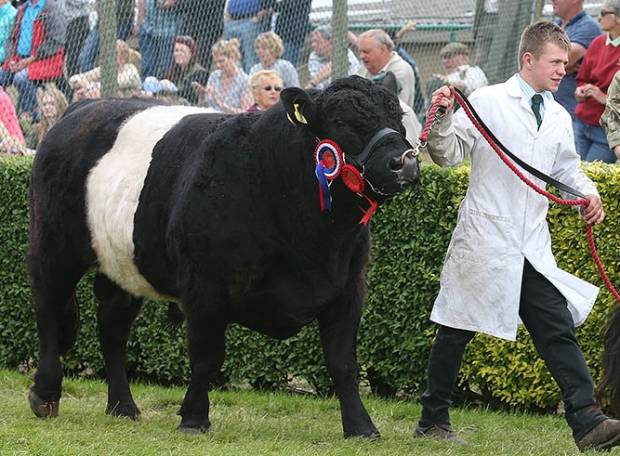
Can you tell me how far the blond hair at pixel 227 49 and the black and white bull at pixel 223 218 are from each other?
2855 millimetres

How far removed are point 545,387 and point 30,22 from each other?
19.7ft

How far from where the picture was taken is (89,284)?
28.7 feet

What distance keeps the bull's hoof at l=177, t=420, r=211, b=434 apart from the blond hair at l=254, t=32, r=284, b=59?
14.8ft

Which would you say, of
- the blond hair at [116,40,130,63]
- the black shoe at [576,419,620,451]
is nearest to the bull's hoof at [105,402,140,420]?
the black shoe at [576,419,620,451]

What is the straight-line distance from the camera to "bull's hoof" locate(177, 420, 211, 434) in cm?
637

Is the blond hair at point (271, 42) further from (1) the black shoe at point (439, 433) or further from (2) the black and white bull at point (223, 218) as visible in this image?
(1) the black shoe at point (439, 433)

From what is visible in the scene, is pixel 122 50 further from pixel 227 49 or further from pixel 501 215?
pixel 501 215

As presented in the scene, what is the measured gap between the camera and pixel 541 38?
6.14 meters

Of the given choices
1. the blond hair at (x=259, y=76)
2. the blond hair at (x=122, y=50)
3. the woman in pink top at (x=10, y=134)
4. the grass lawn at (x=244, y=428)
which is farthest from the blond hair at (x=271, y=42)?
the grass lawn at (x=244, y=428)

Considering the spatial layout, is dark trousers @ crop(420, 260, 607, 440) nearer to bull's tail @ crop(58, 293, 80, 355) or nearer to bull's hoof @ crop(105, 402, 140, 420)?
bull's hoof @ crop(105, 402, 140, 420)

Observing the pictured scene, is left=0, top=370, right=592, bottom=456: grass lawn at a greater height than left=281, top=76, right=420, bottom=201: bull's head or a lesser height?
lesser

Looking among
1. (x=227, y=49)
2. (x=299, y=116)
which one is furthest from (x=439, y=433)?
(x=227, y=49)

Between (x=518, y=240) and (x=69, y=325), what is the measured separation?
3033 mm

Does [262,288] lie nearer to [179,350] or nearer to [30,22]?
[179,350]
